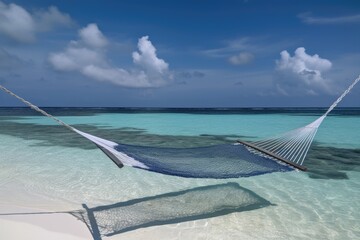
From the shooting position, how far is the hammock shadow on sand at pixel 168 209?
3657mm

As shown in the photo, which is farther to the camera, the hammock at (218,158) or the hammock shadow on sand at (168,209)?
the hammock at (218,158)

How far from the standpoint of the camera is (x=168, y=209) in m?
4.29

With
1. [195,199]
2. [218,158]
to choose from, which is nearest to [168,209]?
[195,199]

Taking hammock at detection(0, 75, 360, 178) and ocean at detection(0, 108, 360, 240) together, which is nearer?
ocean at detection(0, 108, 360, 240)

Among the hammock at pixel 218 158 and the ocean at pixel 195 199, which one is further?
the hammock at pixel 218 158

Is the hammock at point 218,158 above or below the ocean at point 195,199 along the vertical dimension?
above

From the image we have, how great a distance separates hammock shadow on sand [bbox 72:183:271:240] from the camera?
12.0ft

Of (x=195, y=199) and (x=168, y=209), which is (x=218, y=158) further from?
(x=168, y=209)

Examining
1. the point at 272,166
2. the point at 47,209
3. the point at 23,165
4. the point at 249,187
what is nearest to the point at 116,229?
the point at 47,209

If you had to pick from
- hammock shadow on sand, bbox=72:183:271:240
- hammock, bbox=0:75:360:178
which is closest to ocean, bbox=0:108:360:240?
hammock shadow on sand, bbox=72:183:271:240

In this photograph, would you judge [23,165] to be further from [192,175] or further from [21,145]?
[192,175]

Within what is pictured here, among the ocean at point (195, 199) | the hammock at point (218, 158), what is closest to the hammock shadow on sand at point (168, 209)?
the ocean at point (195, 199)

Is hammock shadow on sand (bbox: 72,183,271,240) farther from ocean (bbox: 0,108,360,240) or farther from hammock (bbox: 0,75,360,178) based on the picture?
hammock (bbox: 0,75,360,178)

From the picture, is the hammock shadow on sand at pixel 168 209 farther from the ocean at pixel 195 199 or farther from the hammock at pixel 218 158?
the hammock at pixel 218 158
